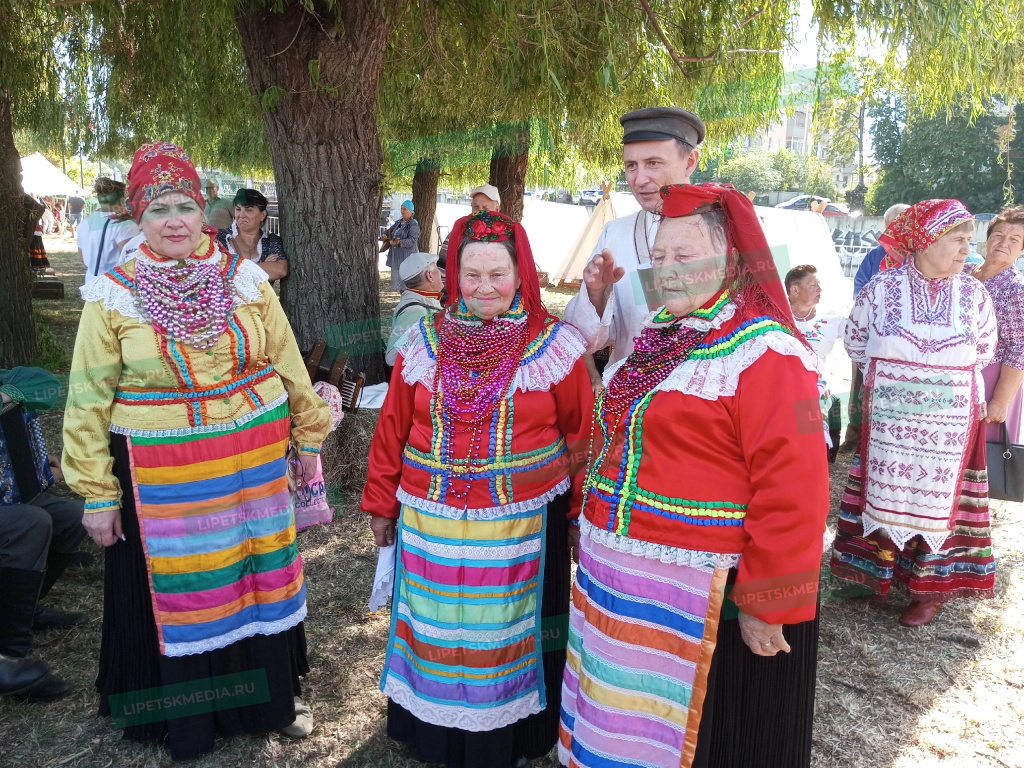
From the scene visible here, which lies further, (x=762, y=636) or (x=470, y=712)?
(x=470, y=712)

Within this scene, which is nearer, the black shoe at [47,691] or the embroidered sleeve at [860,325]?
the black shoe at [47,691]

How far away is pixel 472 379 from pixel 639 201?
0.97 meters

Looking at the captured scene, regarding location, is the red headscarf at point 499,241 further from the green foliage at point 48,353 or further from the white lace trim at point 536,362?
the green foliage at point 48,353

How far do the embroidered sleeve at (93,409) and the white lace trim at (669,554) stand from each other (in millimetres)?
1671

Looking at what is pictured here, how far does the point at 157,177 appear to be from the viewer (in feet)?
8.09

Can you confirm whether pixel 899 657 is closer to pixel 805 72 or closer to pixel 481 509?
pixel 481 509

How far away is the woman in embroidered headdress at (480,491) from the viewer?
2.45m

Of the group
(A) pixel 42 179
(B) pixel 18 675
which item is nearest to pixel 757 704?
(B) pixel 18 675

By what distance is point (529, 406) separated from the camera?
2.46 m

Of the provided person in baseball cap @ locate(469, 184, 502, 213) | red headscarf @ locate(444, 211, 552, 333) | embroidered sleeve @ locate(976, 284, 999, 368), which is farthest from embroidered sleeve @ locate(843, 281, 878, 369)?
person in baseball cap @ locate(469, 184, 502, 213)

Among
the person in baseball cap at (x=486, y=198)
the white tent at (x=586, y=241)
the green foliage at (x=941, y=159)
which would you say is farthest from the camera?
the green foliage at (x=941, y=159)

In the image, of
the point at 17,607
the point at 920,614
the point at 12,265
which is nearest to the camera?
the point at 17,607

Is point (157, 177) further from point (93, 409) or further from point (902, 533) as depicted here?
point (902, 533)

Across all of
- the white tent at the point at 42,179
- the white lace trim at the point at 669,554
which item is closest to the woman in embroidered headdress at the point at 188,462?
the white lace trim at the point at 669,554
